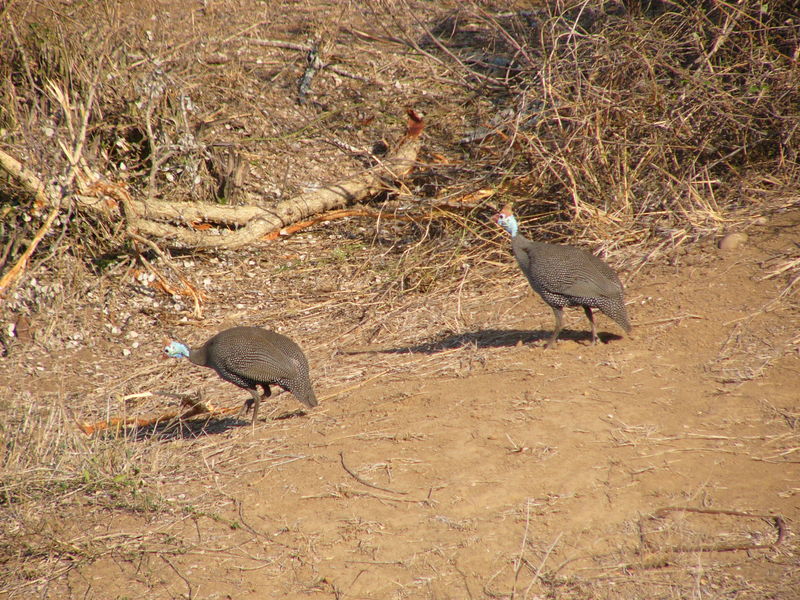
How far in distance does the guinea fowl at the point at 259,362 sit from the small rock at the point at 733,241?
128 inches

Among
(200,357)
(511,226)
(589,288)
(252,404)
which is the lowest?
(252,404)

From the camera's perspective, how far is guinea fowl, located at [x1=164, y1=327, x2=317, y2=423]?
4684 millimetres

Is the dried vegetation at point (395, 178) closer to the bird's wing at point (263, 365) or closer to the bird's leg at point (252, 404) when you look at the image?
the bird's leg at point (252, 404)

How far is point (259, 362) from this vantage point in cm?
475

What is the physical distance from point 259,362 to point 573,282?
200cm

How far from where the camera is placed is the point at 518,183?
7.00m

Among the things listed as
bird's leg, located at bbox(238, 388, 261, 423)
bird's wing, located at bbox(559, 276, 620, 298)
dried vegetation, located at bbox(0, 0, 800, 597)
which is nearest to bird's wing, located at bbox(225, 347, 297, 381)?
bird's leg, located at bbox(238, 388, 261, 423)

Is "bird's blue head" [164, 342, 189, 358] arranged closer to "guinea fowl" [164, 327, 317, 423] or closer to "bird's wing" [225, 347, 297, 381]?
"guinea fowl" [164, 327, 317, 423]

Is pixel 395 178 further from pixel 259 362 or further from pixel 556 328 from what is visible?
pixel 259 362

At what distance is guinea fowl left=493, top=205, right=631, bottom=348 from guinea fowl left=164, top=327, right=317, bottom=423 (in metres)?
1.59

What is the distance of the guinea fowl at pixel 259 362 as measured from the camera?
4684 millimetres

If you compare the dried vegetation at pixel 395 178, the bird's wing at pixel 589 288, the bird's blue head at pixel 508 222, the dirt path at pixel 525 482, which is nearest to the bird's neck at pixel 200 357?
the dried vegetation at pixel 395 178

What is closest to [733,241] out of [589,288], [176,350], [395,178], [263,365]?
[589,288]

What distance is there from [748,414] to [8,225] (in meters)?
6.32
